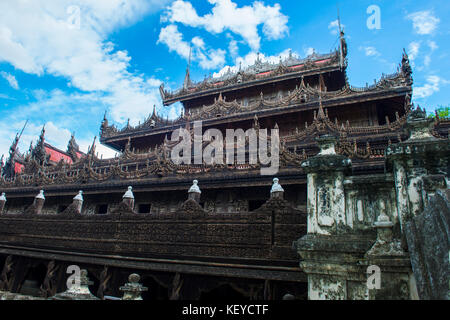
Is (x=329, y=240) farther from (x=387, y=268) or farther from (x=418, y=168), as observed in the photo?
(x=418, y=168)

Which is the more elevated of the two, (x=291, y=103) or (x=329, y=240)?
(x=291, y=103)

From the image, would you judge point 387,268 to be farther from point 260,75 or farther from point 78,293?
point 260,75

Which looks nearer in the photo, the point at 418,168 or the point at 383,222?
the point at 383,222

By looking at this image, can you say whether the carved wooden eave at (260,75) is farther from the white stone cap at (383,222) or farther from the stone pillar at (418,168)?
the white stone cap at (383,222)

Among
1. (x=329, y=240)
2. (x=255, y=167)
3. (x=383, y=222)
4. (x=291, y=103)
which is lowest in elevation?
(x=329, y=240)

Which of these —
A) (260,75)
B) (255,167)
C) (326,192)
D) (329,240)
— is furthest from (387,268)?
(260,75)

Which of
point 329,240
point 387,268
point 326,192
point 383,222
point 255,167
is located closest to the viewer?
point 387,268

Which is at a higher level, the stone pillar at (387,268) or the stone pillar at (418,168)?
the stone pillar at (418,168)

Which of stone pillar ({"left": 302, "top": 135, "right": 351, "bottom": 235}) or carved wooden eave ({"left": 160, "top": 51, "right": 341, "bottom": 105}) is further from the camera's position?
carved wooden eave ({"left": 160, "top": 51, "right": 341, "bottom": 105})

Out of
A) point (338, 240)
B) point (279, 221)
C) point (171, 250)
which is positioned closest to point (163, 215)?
point (171, 250)

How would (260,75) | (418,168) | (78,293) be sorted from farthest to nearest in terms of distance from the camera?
(260,75)
(78,293)
(418,168)

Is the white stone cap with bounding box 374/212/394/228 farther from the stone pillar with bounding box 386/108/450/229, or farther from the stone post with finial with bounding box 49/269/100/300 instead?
the stone post with finial with bounding box 49/269/100/300

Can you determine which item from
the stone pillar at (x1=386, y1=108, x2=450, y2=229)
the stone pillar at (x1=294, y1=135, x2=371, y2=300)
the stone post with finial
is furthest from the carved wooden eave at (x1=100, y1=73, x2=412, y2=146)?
the stone post with finial

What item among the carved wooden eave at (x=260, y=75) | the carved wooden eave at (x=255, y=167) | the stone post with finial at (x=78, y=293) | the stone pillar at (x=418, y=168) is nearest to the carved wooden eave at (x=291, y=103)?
the carved wooden eave at (x=260, y=75)
